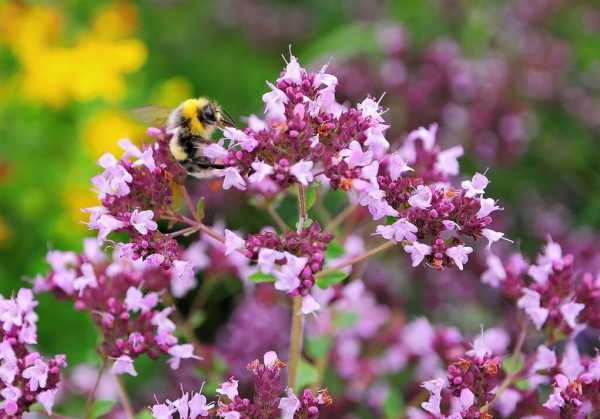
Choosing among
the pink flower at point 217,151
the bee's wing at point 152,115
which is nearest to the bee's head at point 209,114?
the bee's wing at point 152,115

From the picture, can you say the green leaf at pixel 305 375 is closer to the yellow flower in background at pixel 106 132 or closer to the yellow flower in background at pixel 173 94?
the yellow flower in background at pixel 106 132

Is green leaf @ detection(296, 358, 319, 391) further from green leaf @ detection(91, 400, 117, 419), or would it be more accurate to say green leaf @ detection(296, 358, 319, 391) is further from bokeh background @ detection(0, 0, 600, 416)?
bokeh background @ detection(0, 0, 600, 416)

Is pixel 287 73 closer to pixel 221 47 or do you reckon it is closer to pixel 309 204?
pixel 309 204

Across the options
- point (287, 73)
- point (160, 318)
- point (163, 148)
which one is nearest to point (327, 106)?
point (287, 73)

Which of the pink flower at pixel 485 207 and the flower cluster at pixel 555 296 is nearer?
the pink flower at pixel 485 207

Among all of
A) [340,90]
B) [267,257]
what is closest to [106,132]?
[340,90]

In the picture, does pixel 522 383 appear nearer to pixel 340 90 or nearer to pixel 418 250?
pixel 418 250
